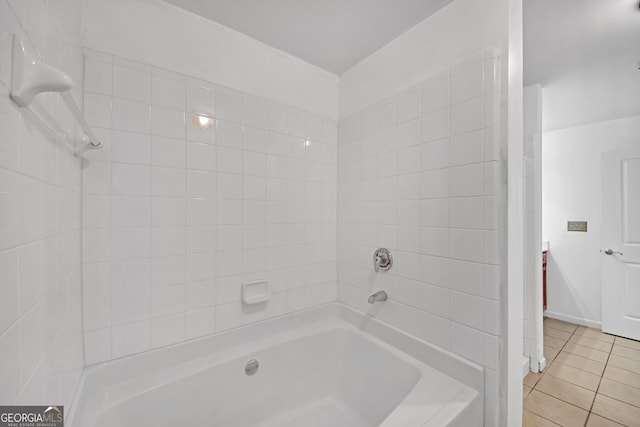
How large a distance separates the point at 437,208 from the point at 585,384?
2127mm

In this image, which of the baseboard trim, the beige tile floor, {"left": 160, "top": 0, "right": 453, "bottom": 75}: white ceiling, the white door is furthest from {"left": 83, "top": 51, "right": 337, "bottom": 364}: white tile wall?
the baseboard trim

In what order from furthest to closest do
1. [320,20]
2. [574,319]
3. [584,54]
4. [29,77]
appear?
[574,319] < [584,54] < [320,20] < [29,77]

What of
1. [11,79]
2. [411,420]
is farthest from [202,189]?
[411,420]

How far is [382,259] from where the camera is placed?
150 centimetres

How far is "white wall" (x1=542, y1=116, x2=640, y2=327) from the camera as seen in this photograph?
2.92 metres

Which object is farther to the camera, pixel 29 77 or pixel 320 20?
pixel 320 20

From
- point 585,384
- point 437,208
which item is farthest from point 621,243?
point 437,208

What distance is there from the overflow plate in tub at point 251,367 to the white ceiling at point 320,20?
184 centimetres

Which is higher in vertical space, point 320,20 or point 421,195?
point 320,20

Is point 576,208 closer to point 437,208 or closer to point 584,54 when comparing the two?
point 584,54

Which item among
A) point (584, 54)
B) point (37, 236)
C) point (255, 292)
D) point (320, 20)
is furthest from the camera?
point (584, 54)

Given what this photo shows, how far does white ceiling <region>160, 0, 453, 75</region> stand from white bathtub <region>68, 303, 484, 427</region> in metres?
1.69

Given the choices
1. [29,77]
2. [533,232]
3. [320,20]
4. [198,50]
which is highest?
[320,20]

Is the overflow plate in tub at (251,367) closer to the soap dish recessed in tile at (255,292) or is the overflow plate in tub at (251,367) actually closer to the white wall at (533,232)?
the soap dish recessed in tile at (255,292)
